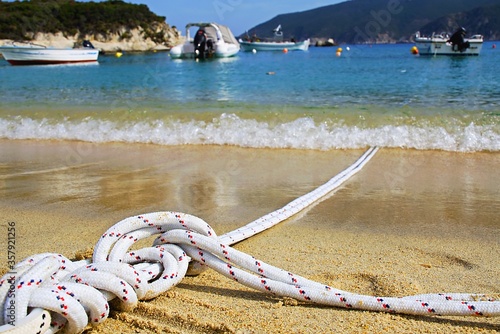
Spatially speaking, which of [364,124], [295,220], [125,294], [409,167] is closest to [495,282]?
[295,220]

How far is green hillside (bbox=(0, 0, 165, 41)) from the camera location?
69.4 m

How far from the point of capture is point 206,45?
43.8 m

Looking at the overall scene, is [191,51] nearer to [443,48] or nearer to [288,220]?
[443,48]

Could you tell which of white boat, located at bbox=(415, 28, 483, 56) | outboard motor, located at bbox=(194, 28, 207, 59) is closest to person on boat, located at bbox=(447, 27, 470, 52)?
white boat, located at bbox=(415, 28, 483, 56)

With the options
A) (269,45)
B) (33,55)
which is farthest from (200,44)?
(269,45)

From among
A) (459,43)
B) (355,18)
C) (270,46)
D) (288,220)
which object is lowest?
(288,220)

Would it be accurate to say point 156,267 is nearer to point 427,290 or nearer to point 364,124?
point 427,290

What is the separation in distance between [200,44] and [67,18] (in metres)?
43.3

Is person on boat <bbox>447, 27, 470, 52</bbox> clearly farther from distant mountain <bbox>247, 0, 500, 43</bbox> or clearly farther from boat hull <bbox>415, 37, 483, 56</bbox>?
distant mountain <bbox>247, 0, 500, 43</bbox>

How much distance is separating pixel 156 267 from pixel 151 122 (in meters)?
5.60

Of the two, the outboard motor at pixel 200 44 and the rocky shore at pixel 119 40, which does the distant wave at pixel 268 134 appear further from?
the rocky shore at pixel 119 40

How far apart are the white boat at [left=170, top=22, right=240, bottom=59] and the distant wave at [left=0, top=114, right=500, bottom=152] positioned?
36733 mm

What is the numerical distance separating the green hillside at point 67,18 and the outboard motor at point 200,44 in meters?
37.2

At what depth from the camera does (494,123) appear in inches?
254
